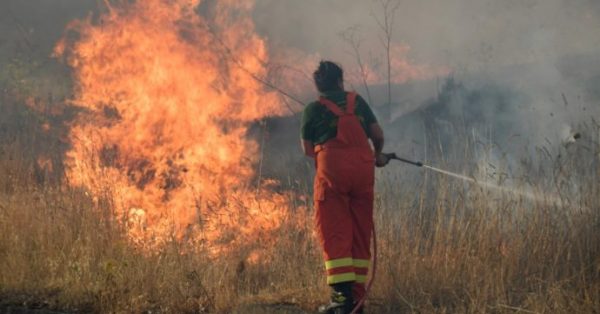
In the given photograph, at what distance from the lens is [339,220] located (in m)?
4.66

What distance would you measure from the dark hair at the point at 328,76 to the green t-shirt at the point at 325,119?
70 millimetres

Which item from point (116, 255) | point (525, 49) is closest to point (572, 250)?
point (116, 255)

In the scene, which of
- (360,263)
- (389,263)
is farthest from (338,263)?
(389,263)

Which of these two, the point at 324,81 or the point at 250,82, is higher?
the point at 250,82

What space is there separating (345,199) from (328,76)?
3.29ft

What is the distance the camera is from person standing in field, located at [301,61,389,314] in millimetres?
4609

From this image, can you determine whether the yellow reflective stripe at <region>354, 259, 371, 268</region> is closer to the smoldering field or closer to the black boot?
the black boot

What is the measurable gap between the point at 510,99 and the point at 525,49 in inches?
180

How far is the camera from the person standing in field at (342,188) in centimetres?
461

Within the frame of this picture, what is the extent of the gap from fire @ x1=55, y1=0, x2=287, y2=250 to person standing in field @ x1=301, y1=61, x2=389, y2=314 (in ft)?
7.63

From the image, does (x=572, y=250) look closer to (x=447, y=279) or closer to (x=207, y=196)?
(x=447, y=279)

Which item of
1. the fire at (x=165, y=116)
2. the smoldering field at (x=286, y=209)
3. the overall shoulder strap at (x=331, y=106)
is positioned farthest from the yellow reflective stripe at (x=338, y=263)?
the fire at (x=165, y=116)

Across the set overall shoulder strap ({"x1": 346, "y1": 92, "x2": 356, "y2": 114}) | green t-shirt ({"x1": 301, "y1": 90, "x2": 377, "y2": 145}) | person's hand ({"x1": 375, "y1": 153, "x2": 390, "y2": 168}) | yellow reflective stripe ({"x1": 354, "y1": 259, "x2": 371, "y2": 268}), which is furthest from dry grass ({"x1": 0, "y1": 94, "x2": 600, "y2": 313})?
overall shoulder strap ({"x1": 346, "y1": 92, "x2": 356, "y2": 114})

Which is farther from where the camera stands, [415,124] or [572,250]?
[415,124]
